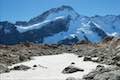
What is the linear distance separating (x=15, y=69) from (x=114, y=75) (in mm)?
11182

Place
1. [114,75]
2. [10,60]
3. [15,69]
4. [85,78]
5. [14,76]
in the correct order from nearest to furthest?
1. [114,75]
2. [85,78]
3. [14,76]
4. [15,69]
5. [10,60]

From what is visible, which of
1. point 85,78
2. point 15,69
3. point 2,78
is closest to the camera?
point 85,78

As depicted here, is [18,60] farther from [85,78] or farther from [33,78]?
[85,78]

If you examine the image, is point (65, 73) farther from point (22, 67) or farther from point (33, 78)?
point (22, 67)

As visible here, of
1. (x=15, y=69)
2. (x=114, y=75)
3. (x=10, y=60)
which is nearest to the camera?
(x=114, y=75)

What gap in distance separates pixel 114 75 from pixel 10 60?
20.4 m

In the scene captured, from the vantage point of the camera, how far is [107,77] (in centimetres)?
1761

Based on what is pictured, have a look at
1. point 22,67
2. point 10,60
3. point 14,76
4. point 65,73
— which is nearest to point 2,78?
point 14,76

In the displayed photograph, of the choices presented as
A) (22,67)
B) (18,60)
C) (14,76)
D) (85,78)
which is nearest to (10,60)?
(18,60)

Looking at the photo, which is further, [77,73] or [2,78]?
[77,73]

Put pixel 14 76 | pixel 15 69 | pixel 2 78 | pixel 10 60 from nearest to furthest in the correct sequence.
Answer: pixel 2 78 < pixel 14 76 < pixel 15 69 < pixel 10 60

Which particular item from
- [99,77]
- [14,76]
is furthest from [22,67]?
[99,77]

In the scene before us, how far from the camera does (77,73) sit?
2292 centimetres

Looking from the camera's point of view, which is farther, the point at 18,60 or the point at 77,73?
the point at 18,60
